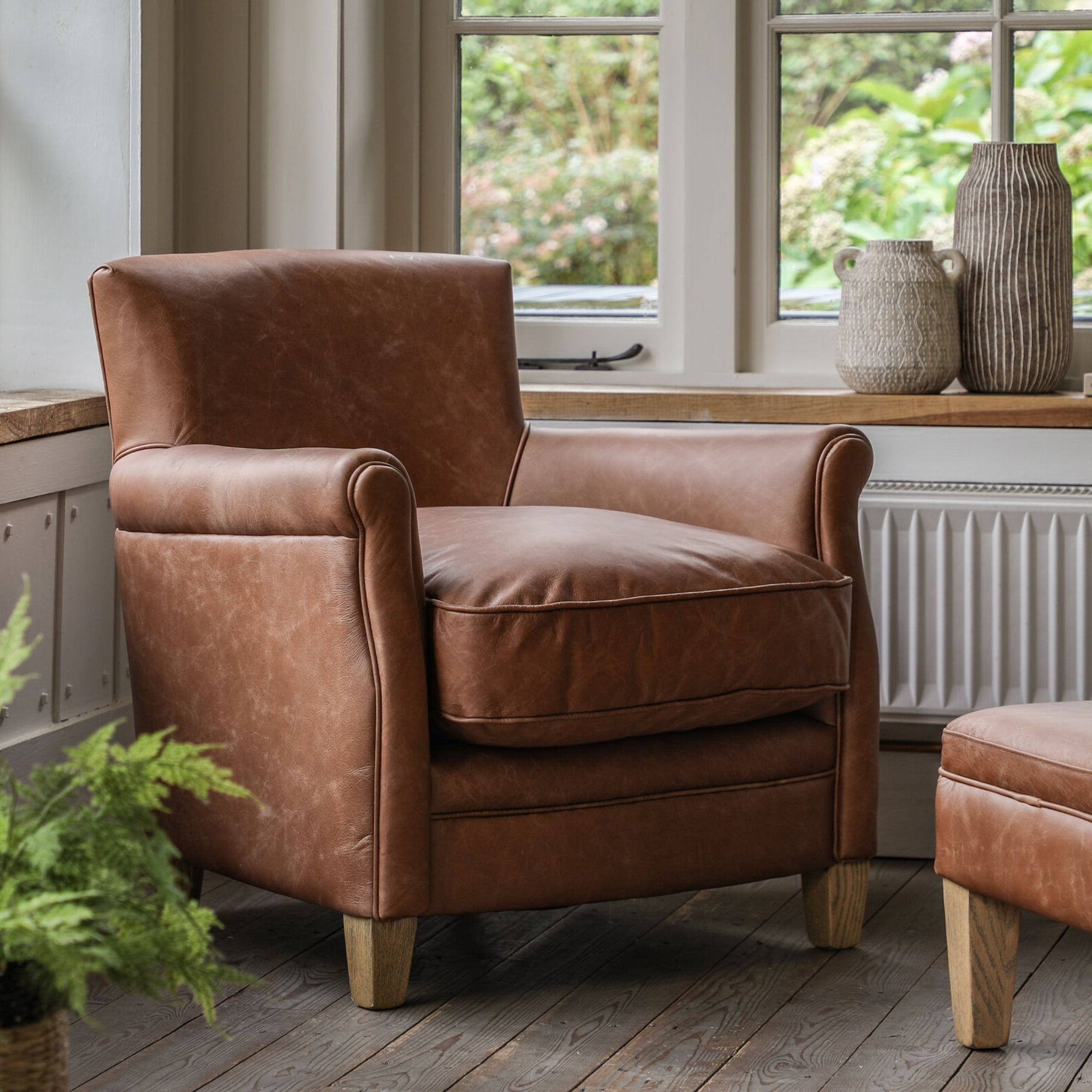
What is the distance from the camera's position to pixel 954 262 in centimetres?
246

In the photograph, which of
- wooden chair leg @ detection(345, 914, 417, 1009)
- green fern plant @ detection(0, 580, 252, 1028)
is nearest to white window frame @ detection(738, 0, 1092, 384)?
wooden chair leg @ detection(345, 914, 417, 1009)

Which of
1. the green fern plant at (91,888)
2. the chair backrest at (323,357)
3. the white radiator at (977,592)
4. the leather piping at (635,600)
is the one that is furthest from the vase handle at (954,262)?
the green fern plant at (91,888)

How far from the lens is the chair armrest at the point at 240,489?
5.26 ft

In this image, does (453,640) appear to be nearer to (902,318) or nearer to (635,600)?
(635,600)

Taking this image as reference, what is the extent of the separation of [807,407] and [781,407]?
0.14ft

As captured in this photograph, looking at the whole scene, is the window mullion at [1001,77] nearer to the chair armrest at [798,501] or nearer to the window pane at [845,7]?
the window pane at [845,7]

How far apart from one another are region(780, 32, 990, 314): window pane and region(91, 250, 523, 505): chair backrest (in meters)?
0.69

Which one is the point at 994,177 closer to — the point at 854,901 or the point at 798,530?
the point at 798,530

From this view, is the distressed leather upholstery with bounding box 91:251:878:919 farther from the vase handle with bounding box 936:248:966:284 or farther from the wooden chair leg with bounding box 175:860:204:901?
the vase handle with bounding box 936:248:966:284

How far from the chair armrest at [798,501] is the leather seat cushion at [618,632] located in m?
0.06

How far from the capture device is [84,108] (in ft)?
7.75

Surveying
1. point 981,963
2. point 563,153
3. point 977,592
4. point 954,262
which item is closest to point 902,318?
point 954,262

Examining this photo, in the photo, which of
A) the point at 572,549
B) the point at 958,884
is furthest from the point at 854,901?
the point at 572,549

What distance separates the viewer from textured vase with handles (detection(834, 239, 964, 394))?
7.89ft
